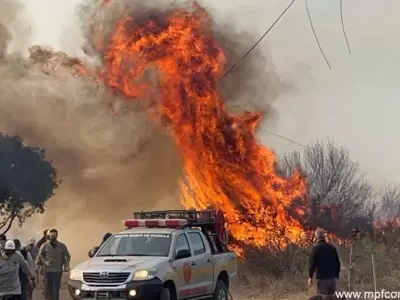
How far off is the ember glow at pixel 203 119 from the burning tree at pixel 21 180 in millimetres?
8448

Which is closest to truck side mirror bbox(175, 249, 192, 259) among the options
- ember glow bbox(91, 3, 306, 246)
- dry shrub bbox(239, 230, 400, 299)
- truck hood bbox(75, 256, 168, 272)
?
truck hood bbox(75, 256, 168, 272)

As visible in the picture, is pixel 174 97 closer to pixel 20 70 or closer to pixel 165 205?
pixel 165 205

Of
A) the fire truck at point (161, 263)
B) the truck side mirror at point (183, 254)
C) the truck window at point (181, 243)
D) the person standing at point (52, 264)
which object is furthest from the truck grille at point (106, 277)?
the person standing at point (52, 264)

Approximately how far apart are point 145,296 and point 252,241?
34.2 feet

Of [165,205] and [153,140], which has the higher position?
[153,140]

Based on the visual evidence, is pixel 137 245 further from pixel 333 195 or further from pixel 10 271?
pixel 333 195

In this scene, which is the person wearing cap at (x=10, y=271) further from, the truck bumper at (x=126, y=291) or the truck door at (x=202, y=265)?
the truck door at (x=202, y=265)

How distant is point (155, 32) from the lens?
26.6 meters

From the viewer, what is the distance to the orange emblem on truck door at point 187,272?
1345 cm

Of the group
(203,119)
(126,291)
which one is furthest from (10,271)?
(203,119)

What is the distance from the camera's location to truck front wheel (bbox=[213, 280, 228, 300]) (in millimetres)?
14703

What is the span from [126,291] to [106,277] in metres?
0.52

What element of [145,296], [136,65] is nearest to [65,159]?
[136,65]

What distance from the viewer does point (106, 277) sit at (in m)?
12.5
